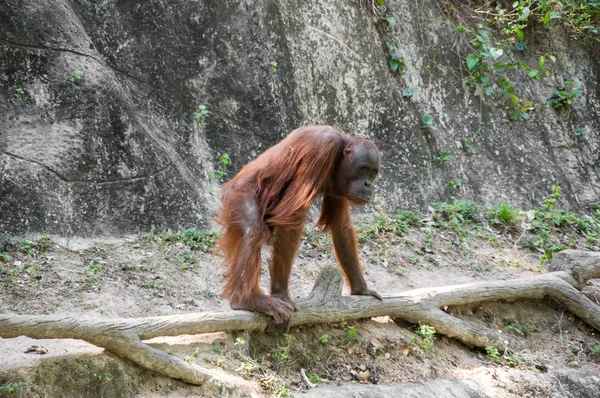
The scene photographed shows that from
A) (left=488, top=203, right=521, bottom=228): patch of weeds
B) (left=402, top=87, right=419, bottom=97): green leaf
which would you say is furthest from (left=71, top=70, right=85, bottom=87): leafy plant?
(left=488, top=203, right=521, bottom=228): patch of weeds

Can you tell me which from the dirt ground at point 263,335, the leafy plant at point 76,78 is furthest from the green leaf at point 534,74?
the leafy plant at point 76,78

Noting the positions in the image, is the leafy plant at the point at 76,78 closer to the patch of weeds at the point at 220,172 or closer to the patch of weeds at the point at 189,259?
the patch of weeds at the point at 220,172

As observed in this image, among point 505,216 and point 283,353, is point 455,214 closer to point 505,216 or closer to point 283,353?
point 505,216

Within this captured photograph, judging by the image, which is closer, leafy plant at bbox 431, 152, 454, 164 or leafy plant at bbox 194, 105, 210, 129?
leafy plant at bbox 194, 105, 210, 129

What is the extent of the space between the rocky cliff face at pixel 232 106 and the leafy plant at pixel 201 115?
0.14 ft

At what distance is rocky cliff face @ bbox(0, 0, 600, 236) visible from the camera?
6258 millimetres

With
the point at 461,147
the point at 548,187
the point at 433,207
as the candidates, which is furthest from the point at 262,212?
the point at 548,187

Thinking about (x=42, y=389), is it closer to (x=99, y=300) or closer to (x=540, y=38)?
(x=99, y=300)

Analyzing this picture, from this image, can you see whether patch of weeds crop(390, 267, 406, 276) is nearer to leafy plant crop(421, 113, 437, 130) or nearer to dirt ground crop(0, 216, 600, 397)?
dirt ground crop(0, 216, 600, 397)

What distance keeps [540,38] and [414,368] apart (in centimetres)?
695

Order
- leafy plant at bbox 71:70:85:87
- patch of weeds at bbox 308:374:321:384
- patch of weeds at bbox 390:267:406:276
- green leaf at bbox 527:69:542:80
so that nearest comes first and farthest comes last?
patch of weeds at bbox 308:374:321:384
leafy plant at bbox 71:70:85:87
patch of weeds at bbox 390:267:406:276
green leaf at bbox 527:69:542:80

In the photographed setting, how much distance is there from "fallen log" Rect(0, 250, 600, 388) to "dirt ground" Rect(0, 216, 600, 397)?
111mm

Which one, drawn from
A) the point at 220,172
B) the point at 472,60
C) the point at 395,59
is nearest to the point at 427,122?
the point at 395,59

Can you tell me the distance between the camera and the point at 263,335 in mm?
4617
